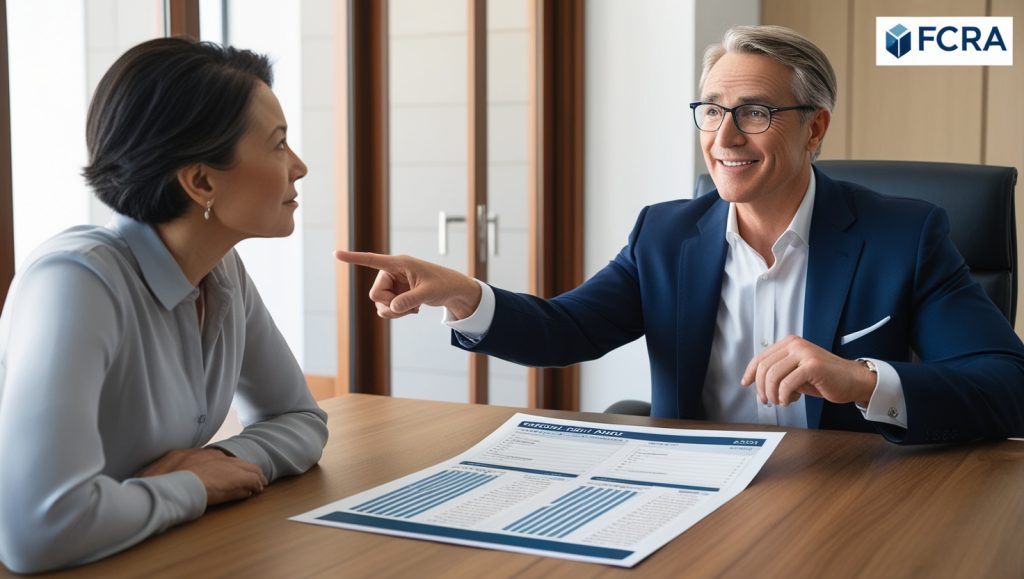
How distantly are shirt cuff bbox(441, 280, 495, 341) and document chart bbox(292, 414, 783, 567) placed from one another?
27 centimetres

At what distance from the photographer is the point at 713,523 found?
107cm

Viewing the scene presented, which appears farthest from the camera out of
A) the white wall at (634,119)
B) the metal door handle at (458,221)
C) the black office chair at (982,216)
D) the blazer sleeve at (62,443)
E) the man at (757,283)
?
the white wall at (634,119)

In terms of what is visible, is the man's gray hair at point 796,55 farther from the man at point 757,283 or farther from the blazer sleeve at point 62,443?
the blazer sleeve at point 62,443

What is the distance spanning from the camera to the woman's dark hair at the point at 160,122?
1.15 metres

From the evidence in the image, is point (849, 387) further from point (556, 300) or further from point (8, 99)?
point (8, 99)

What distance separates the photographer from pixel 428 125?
3707 millimetres

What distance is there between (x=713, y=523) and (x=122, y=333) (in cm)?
65

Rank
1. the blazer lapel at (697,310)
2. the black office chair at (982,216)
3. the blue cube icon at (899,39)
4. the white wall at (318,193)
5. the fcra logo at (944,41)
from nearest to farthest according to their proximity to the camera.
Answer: the blazer lapel at (697,310) < the black office chair at (982,216) < the white wall at (318,193) < the fcra logo at (944,41) < the blue cube icon at (899,39)

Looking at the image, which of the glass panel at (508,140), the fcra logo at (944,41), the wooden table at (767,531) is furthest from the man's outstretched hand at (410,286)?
the fcra logo at (944,41)

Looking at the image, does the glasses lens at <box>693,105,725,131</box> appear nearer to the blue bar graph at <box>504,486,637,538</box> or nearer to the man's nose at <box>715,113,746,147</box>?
the man's nose at <box>715,113,746,147</box>

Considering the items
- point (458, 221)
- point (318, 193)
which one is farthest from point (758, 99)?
point (458, 221)

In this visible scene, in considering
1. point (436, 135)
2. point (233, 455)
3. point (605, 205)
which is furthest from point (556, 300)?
point (605, 205)

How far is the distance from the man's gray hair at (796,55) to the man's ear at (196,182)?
3.43 ft

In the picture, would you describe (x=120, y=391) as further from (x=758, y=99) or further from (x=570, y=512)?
(x=758, y=99)
